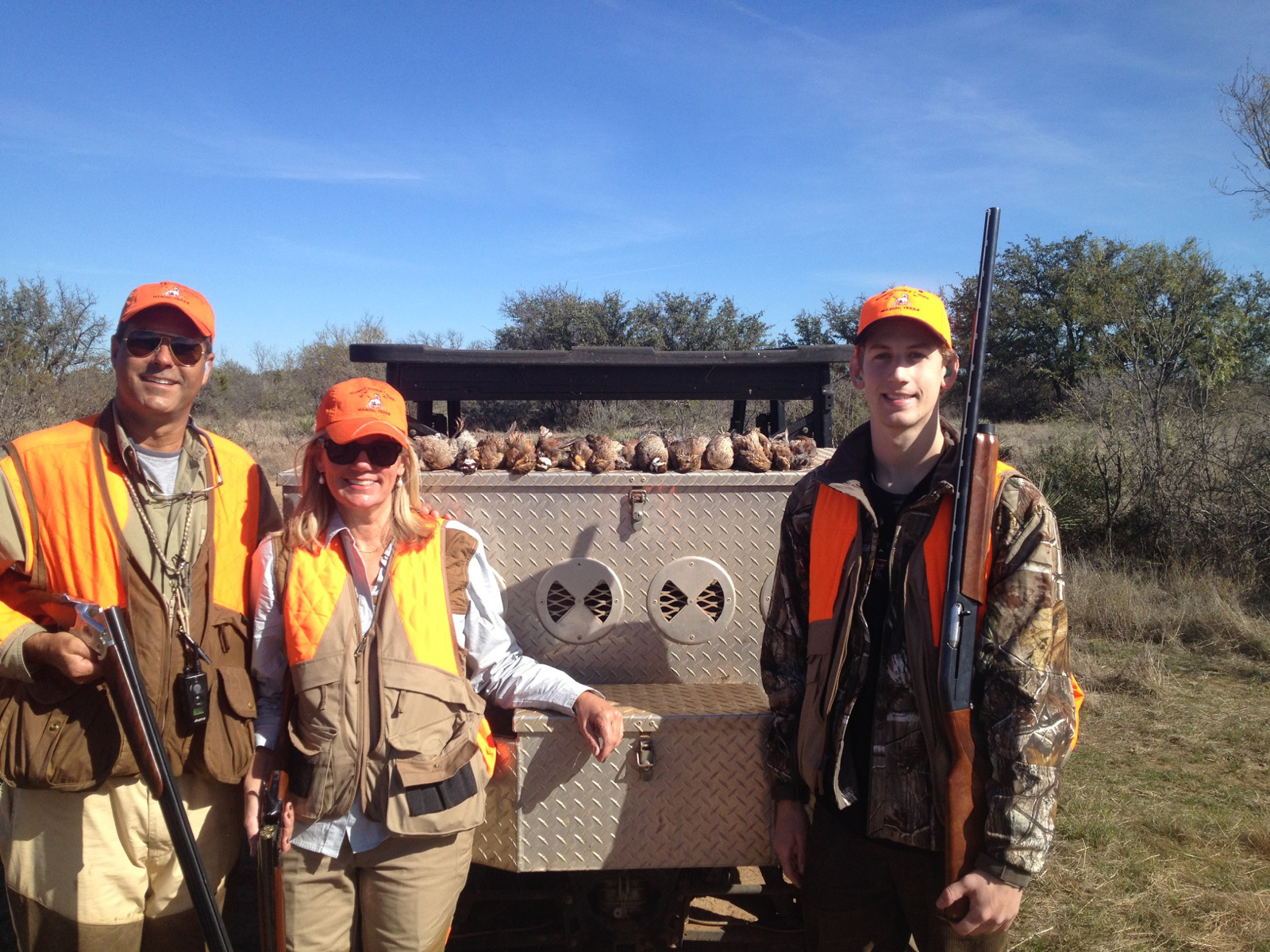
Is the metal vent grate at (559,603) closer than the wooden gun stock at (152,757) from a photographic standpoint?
No

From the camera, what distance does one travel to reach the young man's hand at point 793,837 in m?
2.39

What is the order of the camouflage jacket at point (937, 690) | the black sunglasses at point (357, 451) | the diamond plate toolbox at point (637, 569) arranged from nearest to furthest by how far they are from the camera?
1. the camouflage jacket at point (937, 690)
2. the black sunglasses at point (357, 451)
3. the diamond plate toolbox at point (637, 569)

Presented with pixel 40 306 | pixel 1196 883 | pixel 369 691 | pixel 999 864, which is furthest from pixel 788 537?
pixel 40 306

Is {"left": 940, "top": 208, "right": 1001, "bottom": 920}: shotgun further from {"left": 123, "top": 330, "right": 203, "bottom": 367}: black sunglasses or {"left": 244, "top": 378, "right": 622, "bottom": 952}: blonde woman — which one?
{"left": 123, "top": 330, "right": 203, "bottom": 367}: black sunglasses

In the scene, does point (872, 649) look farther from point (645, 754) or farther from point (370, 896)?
point (370, 896)

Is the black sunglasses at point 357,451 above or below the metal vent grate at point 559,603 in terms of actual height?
above

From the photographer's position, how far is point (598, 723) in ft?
8.61

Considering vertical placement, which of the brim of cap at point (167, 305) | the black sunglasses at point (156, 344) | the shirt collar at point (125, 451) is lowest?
the shirt collar at point (125, 451)

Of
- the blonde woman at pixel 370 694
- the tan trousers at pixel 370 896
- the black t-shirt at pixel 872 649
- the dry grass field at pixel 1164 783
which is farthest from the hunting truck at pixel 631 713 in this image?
the dry grass field at pixel 1164 783

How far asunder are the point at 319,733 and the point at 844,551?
142 cm

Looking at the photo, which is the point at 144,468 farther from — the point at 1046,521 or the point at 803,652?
the point at 1046,521

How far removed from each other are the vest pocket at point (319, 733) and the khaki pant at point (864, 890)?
1223 mm

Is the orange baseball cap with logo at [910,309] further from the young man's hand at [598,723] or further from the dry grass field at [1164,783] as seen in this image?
the dry grass field at [1164,783]

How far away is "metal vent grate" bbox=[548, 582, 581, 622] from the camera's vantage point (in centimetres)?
334
